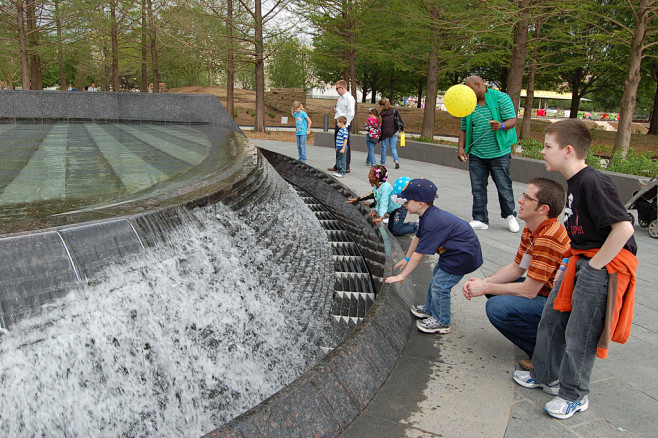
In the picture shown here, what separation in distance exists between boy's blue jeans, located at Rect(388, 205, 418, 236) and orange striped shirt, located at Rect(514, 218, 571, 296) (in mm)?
3125

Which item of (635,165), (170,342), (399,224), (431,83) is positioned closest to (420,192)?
(170,342)

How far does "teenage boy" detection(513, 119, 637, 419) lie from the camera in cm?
248

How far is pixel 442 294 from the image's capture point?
3.61 metres

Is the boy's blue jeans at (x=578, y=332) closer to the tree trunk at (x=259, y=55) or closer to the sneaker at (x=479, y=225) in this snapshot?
the sneaker at (x=479, y=225)

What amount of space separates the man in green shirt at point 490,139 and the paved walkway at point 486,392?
2387 mm

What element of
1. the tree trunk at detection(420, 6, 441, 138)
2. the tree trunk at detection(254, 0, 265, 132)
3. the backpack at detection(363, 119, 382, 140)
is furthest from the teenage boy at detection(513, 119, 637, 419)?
the tree trunk at detection(254, 0, 265, 132)

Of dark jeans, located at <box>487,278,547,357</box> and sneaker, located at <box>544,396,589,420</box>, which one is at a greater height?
dark jeans, located at <box>487,278,547,357</box>

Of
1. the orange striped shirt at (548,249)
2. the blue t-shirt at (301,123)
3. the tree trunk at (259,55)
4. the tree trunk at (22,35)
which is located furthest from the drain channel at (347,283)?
the tree trunk at (22,35)

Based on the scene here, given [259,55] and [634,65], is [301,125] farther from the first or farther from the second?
[259,55]

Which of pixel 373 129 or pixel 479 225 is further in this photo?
pixel 373 129

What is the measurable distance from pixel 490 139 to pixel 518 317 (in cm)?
350

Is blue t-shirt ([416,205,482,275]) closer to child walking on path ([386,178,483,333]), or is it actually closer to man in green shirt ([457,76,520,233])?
child walking on path ([386,178,483,333])

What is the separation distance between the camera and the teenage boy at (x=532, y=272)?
10.1 feet

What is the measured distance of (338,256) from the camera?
5570 mm
